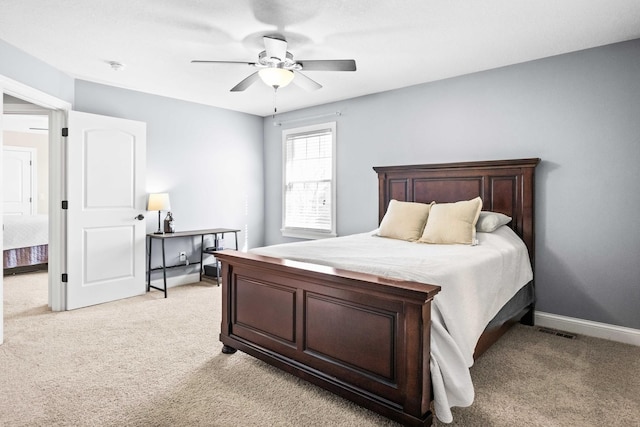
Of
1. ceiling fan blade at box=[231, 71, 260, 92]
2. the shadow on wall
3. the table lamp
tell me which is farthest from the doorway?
the shadow on wall

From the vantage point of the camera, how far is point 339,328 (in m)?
2.08

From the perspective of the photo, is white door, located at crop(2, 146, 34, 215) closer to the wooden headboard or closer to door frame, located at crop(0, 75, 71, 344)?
door frame, located at crop(0, 75, 71, 344)

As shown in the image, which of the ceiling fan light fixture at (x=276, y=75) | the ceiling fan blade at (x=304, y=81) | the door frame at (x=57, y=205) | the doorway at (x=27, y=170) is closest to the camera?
the ceiling fan light fixture at (x=276, y=75)

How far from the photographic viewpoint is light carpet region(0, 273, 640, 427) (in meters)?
1.95

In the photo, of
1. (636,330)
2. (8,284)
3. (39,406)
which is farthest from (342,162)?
(8,284)

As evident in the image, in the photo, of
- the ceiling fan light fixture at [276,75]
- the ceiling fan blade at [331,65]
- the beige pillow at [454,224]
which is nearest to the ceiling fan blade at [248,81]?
the ceiling fan light fixture at [276,75]

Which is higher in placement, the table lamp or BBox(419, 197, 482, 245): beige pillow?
the table lamp

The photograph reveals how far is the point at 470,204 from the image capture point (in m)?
3.26

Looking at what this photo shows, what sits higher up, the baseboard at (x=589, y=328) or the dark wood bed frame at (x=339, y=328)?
the dark wood bed frame at (x=339, y=328)

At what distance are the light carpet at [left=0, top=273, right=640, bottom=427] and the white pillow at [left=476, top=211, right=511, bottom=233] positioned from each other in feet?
3.00

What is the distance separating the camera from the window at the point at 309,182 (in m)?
5.07

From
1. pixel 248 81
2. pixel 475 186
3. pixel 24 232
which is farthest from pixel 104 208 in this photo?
pixel 475 186

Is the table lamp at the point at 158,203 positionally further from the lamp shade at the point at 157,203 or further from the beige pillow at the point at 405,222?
the beige pillow at the point at 405,222

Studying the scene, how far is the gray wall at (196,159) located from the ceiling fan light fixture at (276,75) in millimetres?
2349
